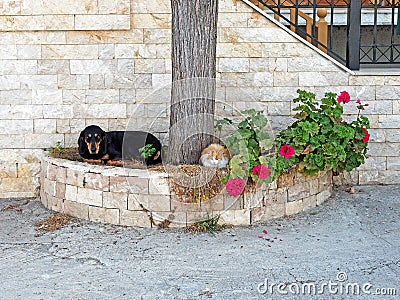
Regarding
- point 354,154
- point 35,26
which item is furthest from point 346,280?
point 35,26

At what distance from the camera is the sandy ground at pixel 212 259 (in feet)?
13.1

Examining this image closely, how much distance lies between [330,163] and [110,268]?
2179 mm

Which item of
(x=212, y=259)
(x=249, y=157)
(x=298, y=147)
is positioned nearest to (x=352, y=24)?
(x=298, y=147)

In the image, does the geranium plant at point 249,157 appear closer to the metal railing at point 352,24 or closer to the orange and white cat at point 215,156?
the orange and white cat at point 215,156

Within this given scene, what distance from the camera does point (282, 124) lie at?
20.8ft

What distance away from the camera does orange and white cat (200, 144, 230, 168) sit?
5.17 metres

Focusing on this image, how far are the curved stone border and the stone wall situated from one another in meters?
0.85

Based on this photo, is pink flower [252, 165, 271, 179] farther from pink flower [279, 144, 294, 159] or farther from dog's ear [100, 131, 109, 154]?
dog's ear [100, 131, 109, 154]

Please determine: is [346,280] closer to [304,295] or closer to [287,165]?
[304,295]

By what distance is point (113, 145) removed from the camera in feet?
18.5

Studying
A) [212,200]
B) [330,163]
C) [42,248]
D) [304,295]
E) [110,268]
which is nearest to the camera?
[304,295]

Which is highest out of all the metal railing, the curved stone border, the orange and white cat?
the metal railing

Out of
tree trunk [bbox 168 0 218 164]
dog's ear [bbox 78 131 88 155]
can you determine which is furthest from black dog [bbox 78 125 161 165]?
tree trunk [bbox 168 0 218 164]
